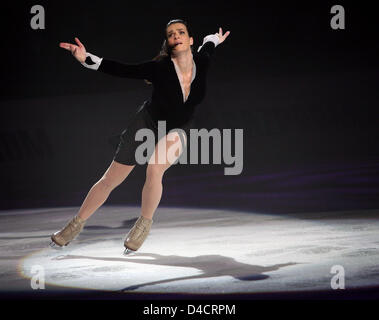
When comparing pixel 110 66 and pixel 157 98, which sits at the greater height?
pixel 110 66

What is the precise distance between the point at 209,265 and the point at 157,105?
43.1 inches

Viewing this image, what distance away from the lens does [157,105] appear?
413 cm

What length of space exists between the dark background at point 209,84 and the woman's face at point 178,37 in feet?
20.4

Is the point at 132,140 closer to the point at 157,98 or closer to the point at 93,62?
the point at 157,98

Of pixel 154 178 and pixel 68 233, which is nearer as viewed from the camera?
pixel 154 178

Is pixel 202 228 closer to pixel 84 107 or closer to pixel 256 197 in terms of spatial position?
pixel 256 197

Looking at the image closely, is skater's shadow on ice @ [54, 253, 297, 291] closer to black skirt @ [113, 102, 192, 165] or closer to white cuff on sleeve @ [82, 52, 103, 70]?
black skirt @ [113, 102, 192, 165]

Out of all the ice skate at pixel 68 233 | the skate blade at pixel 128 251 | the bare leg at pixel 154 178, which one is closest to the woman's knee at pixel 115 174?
the bare leg at pixel 154 178

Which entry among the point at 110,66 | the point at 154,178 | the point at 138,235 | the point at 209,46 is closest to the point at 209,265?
the point at 138,235

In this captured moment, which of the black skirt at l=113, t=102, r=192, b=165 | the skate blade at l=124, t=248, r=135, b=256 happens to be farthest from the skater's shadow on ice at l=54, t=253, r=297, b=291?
the black skirt at l=113, t=102, r=192, b=165

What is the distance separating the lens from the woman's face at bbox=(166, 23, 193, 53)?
411cm

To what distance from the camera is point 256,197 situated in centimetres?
724

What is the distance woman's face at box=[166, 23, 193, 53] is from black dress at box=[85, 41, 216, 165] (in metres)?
0.10
